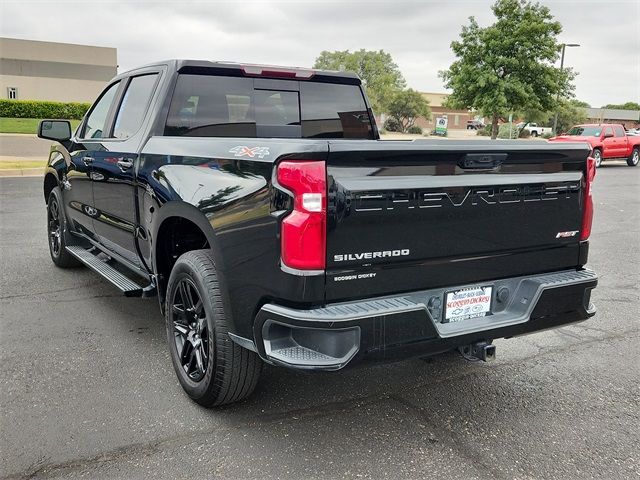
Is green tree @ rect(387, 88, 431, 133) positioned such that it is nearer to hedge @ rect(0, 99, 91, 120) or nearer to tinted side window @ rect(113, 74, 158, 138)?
hedge @ rect(0, 99, 91, 120)

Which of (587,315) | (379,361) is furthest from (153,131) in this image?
(587,315)

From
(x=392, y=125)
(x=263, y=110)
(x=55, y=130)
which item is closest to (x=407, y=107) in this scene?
(x=392, y=125)

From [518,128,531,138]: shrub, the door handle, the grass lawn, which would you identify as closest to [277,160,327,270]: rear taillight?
the door handle

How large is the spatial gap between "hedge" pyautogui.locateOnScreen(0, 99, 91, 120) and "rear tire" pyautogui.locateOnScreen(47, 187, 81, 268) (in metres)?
32.0

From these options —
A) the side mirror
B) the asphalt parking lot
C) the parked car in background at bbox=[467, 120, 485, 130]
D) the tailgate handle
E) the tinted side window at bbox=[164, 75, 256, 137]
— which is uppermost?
the parked car in background at bbox=[467, 120, 485, 130]

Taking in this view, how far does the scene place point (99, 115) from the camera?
5.12m

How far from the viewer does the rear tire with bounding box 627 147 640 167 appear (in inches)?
988

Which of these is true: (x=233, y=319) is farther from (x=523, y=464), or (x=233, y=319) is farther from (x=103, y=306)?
(x=103, y=306)

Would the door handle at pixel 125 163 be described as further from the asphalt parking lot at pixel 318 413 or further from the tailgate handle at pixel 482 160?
the tailgate handle at pixel 482 160

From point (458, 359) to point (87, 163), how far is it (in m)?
3.39

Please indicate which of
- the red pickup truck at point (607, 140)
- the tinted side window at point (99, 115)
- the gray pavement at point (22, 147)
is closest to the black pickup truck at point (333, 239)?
the tinted side window at point (99, 115)

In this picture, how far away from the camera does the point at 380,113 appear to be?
62.7 m

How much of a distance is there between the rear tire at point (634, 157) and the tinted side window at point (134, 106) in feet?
83.6

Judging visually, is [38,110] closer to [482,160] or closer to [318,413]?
[318,413]
